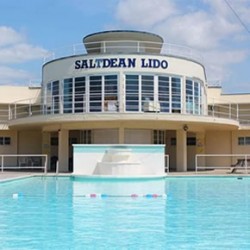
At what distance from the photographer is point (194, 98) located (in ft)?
86.9

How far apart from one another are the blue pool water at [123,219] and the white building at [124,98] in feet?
27.2

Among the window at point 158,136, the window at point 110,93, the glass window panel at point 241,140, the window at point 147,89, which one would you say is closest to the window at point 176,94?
the window at point 147,89

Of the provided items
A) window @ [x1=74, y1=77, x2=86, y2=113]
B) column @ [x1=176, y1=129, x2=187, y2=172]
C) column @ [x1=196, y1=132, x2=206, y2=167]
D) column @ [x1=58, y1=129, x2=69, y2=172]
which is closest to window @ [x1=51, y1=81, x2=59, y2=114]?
column @ [x1=58, y1=129, x2=69, y2=172]

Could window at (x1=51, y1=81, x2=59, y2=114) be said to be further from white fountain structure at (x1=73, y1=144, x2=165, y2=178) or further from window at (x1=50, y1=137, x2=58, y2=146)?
white fountain structure at (x1=73, y1=144, x2=165, y2=178)

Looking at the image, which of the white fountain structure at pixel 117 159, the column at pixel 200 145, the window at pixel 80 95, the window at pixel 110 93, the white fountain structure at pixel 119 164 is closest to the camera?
the white fountain structure at pixel 119 164

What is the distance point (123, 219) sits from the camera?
9867 mm

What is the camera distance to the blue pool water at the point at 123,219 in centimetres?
758

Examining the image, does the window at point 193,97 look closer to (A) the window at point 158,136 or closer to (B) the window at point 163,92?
(B) the window at point 163,92

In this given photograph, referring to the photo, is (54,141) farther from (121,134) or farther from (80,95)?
(121,134)

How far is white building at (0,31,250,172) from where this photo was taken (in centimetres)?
2428

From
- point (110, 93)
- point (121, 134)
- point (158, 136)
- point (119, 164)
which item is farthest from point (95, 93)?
point (119, 164)

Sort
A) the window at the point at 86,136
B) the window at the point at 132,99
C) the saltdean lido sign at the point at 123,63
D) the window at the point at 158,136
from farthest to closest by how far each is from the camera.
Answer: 1. the window at the point at 86,136
2. the window at the point at 158,136
3. the saltdean lido sign at the point at 123,63
4. the window at the point at 132,99

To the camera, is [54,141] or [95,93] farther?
[54,141]

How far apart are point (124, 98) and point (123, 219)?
14.8 meters
